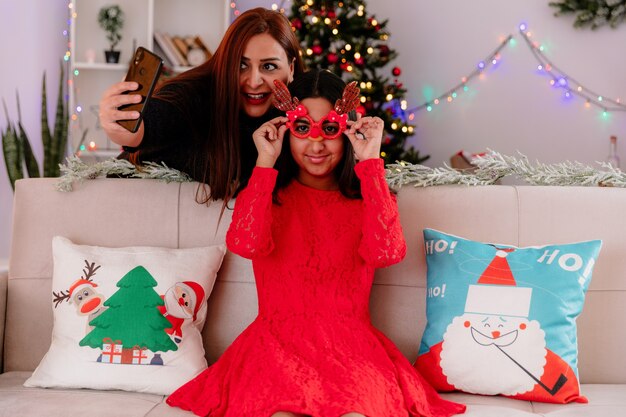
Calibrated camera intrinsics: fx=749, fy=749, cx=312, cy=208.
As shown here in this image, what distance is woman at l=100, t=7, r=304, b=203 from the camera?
6.59ft

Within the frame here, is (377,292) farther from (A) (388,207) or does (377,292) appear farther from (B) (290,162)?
(B) (290,162)

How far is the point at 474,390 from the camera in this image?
1.78 m

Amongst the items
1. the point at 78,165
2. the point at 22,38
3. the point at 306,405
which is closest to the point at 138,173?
the point at 78,165

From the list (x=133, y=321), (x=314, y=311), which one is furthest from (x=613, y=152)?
(x=133, y=321)

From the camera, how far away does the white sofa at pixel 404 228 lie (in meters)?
1.94

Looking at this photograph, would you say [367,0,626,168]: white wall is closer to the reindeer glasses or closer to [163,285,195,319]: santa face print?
the reindeer glasses

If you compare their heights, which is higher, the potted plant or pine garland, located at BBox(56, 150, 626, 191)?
the potted plant

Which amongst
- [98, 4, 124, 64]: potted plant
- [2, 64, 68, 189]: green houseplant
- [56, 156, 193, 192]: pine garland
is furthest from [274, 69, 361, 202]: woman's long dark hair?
[98, 4, 124, 64]: potted plant

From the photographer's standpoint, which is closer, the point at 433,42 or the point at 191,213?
the point at 191,213

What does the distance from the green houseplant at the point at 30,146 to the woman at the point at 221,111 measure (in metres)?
2.20

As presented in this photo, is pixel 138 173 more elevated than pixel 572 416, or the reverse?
pixel 138 173

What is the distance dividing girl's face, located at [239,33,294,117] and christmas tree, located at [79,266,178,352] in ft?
2.10

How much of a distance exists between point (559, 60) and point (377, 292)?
337cm

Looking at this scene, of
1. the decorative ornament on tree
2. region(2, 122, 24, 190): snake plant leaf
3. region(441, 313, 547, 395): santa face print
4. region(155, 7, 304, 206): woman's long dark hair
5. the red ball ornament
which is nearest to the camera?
region(441, 313, 547, 395): santa face print
